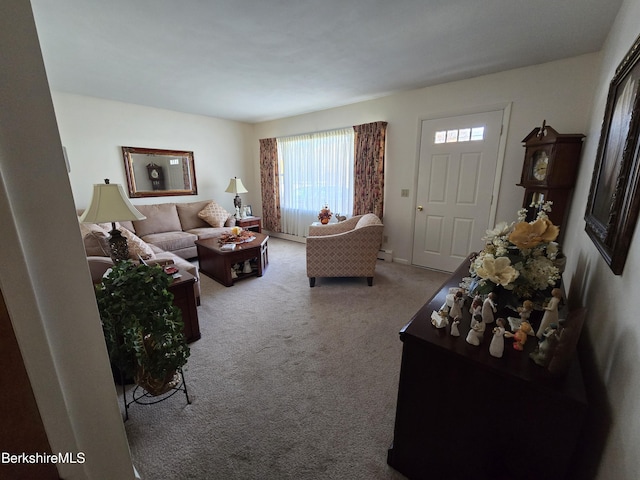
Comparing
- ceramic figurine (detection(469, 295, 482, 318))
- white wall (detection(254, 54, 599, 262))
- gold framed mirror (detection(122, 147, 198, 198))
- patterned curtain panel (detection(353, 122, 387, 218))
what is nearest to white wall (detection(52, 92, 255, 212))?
gold framed mirror (detection(122, 147, 198, 198))

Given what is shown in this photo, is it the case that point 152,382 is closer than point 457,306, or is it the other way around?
point 457,306

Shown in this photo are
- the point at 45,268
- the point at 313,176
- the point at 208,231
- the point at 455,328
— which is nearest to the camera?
the point at 45,268

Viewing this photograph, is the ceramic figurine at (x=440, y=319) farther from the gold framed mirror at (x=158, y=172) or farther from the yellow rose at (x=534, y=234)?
the gold framed mirror at (x=158, y=172)

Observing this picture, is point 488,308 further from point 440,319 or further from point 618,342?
point 618,342

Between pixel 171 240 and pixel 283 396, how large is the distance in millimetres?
3218

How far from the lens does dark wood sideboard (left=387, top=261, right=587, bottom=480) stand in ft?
2.66

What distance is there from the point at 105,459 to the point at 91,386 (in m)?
0.33

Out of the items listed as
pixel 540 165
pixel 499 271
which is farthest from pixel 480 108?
pixel 499 271

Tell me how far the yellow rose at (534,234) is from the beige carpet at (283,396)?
1.19m

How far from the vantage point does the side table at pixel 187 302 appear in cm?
203

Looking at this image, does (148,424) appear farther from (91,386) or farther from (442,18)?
(442,18)

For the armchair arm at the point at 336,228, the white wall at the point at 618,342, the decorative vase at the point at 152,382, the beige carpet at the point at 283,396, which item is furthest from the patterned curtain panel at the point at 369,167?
the decorative vase at the point at 152,382

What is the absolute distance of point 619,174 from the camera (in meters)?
1.02

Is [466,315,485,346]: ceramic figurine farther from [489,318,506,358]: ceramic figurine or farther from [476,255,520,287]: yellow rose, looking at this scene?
[476,255,520,287]: yellow rose
